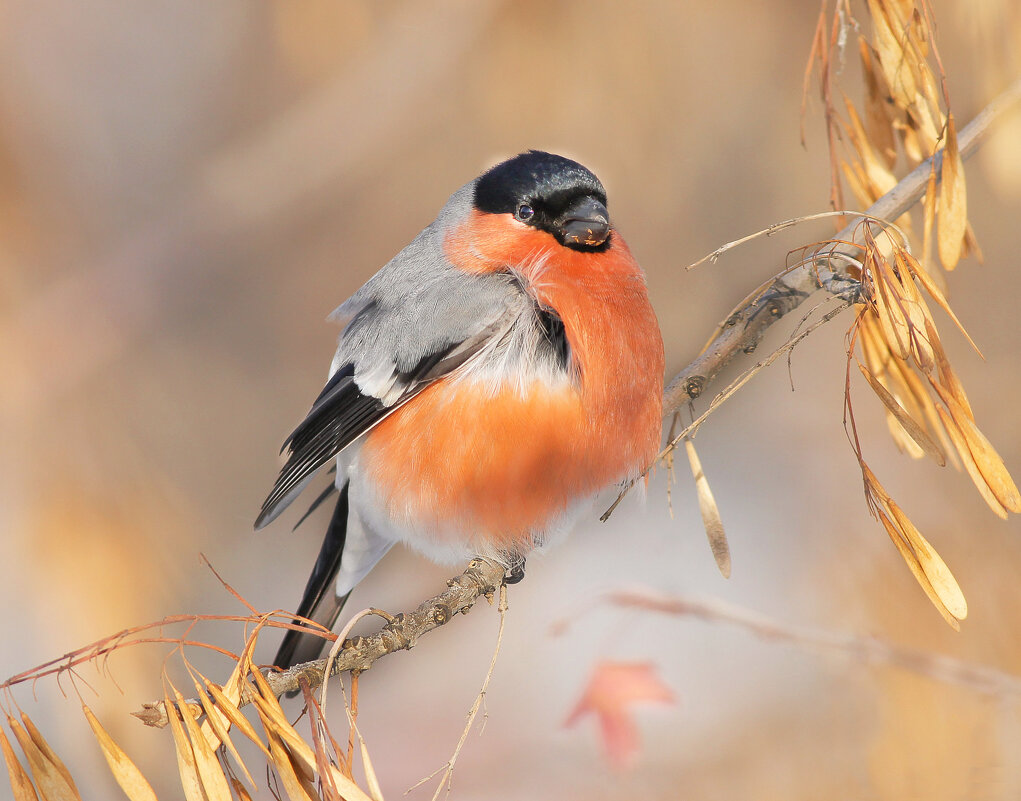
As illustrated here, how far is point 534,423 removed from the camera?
151 centimetres

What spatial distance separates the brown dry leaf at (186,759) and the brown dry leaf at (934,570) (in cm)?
76

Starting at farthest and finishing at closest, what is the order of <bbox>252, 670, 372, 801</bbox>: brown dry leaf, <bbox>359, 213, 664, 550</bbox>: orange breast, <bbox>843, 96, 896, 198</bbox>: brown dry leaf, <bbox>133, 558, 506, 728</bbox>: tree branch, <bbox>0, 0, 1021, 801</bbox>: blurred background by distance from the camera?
<bbox>0, 0, 1021, 801</bbox>: blurred background < <bbox>359, 213, 664, 550</bbox>: orange breast < <bbox>843, 96, 896, 198</bbox>: brown dry leaf < <bbox>133, 558, 506, 728</bbox>: tree branch < <bbox>252, 670, 372, 801</bbox>: brown dry leaf

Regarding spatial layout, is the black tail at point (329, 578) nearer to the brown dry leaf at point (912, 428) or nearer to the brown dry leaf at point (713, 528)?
the brown dry leaf at point (713, 528)

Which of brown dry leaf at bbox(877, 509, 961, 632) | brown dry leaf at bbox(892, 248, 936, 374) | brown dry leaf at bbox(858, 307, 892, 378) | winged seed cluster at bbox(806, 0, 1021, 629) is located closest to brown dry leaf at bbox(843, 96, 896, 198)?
winged seed cluster at bbox(806, 0, 1021, 629)

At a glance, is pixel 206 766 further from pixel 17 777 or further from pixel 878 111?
pixel 878 111

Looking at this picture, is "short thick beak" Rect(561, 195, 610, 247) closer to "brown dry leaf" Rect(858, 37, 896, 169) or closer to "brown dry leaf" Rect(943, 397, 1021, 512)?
"brown dry leaf" Rect(858, 37, 896, 169)

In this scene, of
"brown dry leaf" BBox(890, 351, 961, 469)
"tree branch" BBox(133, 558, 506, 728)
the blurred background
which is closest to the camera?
"tree branch" BBox(133, 558, 506, 728)

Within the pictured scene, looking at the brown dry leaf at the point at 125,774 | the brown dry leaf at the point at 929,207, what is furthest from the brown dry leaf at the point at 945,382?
the brown dry leaf at the point at 125,774

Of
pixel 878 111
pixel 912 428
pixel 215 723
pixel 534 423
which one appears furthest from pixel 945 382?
pixel 215 723

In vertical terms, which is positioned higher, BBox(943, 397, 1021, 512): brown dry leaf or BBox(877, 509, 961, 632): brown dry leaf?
BBox(943, 397, 1021, 512): brown dry leaf

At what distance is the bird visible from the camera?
1.53 m

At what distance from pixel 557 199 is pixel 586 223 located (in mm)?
83

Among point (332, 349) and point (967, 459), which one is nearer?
point (967, 459)

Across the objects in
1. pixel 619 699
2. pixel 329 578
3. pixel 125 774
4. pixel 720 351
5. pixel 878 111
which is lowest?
pixel 619 699
